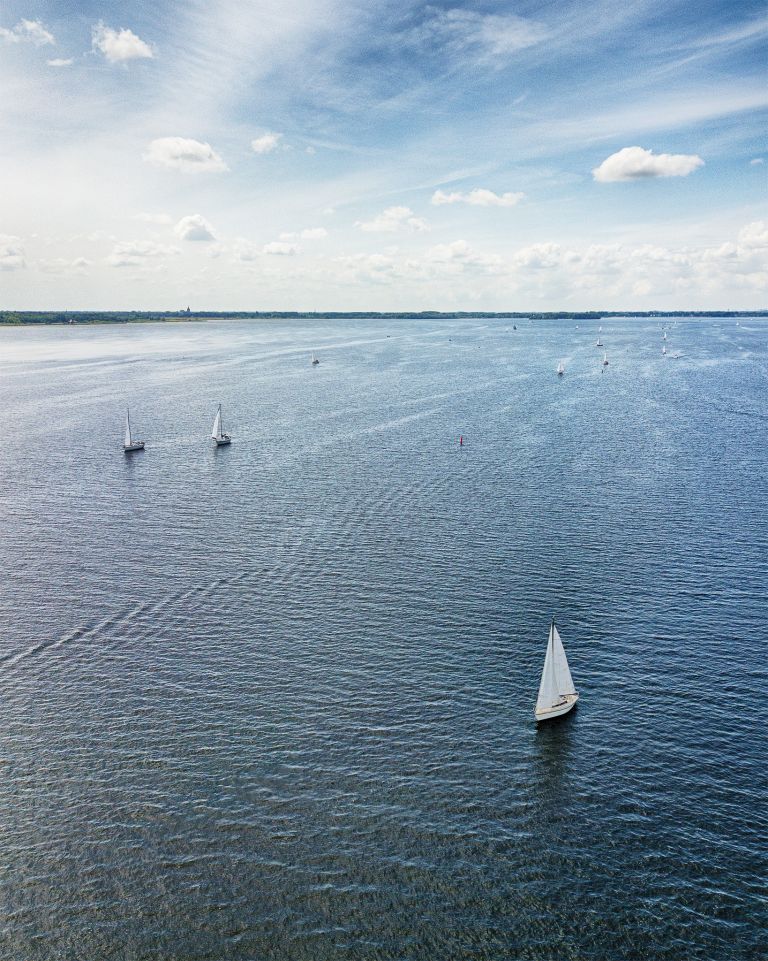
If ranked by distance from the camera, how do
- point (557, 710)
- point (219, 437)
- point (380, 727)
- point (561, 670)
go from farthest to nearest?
point (219, 437) < point (561, 670) < point (557, 710) < point (380, 727)

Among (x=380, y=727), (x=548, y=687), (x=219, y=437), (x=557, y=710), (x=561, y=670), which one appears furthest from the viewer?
(x=219, y=437)

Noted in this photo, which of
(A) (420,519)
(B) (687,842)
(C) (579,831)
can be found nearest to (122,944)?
(C) (579,831)

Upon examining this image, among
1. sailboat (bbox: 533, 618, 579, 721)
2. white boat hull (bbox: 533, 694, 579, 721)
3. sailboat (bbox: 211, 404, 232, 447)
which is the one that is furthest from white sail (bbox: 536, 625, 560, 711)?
sailboat (bbox: 211, 404, 232, 447)

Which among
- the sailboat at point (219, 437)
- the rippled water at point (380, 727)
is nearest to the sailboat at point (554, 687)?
the rippled water at point (380, 727)

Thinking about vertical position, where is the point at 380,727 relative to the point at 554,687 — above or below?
below

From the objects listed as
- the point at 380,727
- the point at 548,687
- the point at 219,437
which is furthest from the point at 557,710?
the point at 219,437

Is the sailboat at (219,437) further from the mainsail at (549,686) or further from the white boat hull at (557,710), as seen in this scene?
the white boat hull at (557,710)

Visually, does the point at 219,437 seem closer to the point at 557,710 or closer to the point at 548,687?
the point at 548,687

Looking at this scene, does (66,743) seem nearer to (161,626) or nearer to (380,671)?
(161,626)
